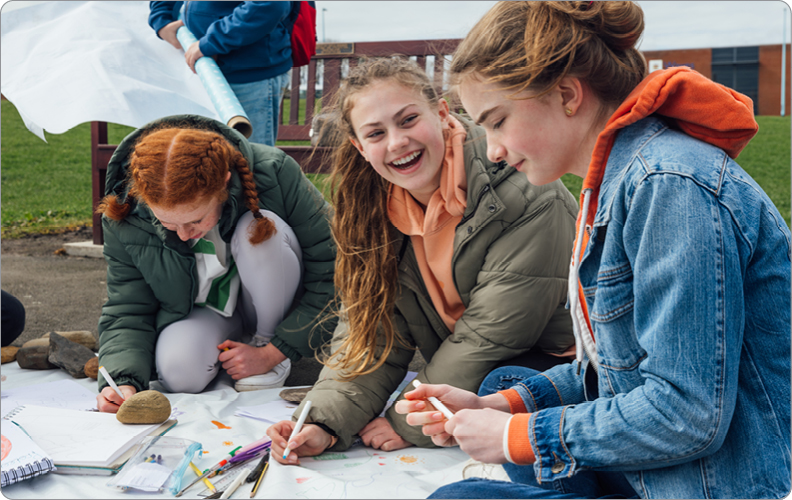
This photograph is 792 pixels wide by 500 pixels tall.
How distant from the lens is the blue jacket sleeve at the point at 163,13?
2.98 meters

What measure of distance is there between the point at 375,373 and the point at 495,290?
42 cm

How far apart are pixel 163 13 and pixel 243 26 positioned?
0.73 m

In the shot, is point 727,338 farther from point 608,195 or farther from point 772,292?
point 608,195

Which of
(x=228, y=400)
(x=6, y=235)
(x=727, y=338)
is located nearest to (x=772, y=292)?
(x=727, y=338)

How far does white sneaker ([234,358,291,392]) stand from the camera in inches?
83.4

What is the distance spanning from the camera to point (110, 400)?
6.11 feet

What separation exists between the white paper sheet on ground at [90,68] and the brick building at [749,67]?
40.5ft

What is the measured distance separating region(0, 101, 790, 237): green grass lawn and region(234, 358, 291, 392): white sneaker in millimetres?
4081

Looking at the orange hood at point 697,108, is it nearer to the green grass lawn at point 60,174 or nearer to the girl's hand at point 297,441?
the girl's hand at point 297,441

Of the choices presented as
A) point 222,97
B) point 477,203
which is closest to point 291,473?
point 477,203

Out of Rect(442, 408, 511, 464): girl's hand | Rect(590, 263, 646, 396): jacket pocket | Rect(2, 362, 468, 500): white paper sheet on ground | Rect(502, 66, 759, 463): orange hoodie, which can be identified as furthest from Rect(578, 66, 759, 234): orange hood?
Rect(2, 362, 468, 500): white paper sheet on ground

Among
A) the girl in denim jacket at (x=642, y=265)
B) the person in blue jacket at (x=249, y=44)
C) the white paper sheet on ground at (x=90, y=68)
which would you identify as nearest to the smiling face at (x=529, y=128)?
the girl in denim jacket at (x=642, y=265)

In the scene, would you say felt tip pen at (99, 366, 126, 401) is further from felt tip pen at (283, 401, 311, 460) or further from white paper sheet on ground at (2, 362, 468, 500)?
felt tip pen at (283, 401, 311, 460)

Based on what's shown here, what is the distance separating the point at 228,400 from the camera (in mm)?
2012
